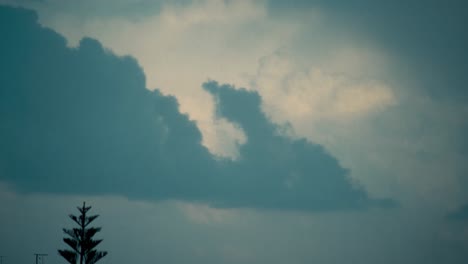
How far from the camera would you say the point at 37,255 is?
79500 millimetres

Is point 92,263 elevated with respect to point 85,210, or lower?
lower

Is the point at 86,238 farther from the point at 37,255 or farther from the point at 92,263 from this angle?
the point at 37,255

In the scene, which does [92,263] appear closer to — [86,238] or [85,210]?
[86,238]

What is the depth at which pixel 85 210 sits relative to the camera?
118 ft

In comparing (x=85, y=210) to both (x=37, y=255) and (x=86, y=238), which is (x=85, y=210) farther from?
(x=37, y=255)

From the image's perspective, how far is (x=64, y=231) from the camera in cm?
3591

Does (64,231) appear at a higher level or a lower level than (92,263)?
higher

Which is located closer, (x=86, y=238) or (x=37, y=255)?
(x=86, y=238)

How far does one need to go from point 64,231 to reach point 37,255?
165 ft

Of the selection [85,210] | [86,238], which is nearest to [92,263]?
[86,238]

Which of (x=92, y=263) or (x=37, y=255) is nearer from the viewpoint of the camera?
(x=92, y=263)

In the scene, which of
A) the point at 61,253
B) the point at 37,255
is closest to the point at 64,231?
the point at 61,253

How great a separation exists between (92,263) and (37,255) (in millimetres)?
50391

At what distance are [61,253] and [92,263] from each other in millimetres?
2535
